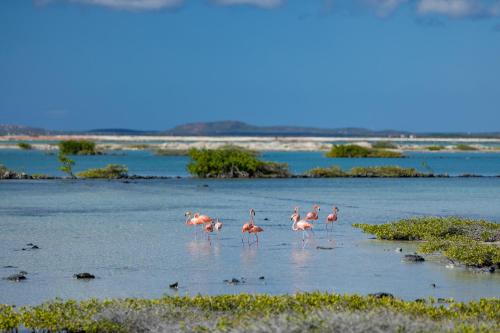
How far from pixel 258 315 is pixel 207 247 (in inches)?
392

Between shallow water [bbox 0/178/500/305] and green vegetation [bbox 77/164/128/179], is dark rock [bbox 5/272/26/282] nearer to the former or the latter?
shallow water [bbox 0/178/500/305]

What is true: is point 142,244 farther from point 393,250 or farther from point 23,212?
point 23,212

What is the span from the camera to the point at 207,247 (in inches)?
902

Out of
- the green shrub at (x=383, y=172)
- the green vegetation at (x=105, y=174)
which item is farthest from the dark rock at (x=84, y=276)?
the green shrub at (x=383, y=172)

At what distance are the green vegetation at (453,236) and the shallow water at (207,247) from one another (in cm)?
44

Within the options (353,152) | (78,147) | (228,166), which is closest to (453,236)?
(228,166)

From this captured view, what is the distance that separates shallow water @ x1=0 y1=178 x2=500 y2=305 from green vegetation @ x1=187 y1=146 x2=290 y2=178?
440 inches

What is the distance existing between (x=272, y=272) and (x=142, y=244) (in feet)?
18.1

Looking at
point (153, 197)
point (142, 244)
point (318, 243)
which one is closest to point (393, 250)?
point (318, 243)

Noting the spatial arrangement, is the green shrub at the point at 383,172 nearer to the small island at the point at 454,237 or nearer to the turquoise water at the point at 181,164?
the turquoise water at the point at 181,164

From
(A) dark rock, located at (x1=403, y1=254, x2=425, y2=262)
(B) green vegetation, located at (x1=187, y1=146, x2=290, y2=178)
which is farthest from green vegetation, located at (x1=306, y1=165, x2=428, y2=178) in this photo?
(A) dark rock, located at (x1=403, y1=254, x2=425, y2=262)

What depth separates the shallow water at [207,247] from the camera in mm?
17188

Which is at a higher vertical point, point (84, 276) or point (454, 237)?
point (454, 237)

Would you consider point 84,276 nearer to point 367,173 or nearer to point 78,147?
point 367,173
